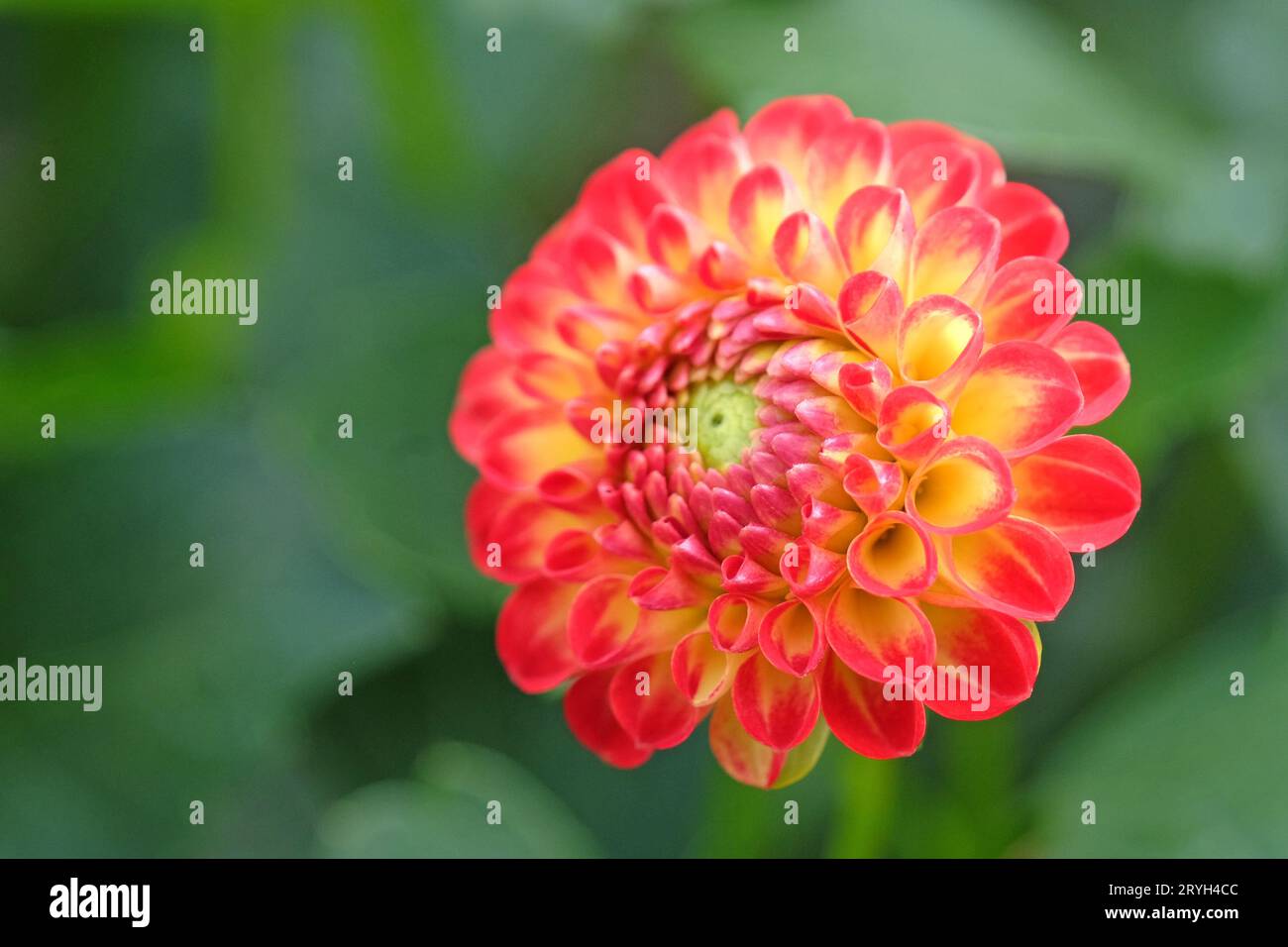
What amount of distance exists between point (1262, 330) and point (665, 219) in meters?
0.71

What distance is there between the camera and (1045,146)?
1.32m

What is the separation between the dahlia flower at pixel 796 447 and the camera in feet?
2.62

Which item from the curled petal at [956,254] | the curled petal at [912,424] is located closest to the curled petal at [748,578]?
the curled petal at [912,424]

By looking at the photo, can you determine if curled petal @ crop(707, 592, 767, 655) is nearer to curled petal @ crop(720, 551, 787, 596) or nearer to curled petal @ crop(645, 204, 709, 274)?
curled petal @ crop(720, 551, 787, 596)

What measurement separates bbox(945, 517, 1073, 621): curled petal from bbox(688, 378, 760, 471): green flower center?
16 centimetres

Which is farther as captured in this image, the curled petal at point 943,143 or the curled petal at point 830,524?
the curled petal at point 943,143

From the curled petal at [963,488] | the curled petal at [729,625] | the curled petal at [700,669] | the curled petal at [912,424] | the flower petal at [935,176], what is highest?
the flower petal at [935,176]

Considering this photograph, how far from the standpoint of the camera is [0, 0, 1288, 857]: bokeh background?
4.31 feet

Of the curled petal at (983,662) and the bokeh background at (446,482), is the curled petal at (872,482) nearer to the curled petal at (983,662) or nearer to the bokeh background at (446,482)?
the curled petal at (983,662)

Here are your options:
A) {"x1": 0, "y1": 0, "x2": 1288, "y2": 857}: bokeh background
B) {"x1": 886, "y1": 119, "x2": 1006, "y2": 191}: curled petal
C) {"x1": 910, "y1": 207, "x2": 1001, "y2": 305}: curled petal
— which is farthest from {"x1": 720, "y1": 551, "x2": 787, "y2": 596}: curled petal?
{"x1": 0, "y1": 0, "x2": 1288, "y2": 857}: bokeh background
